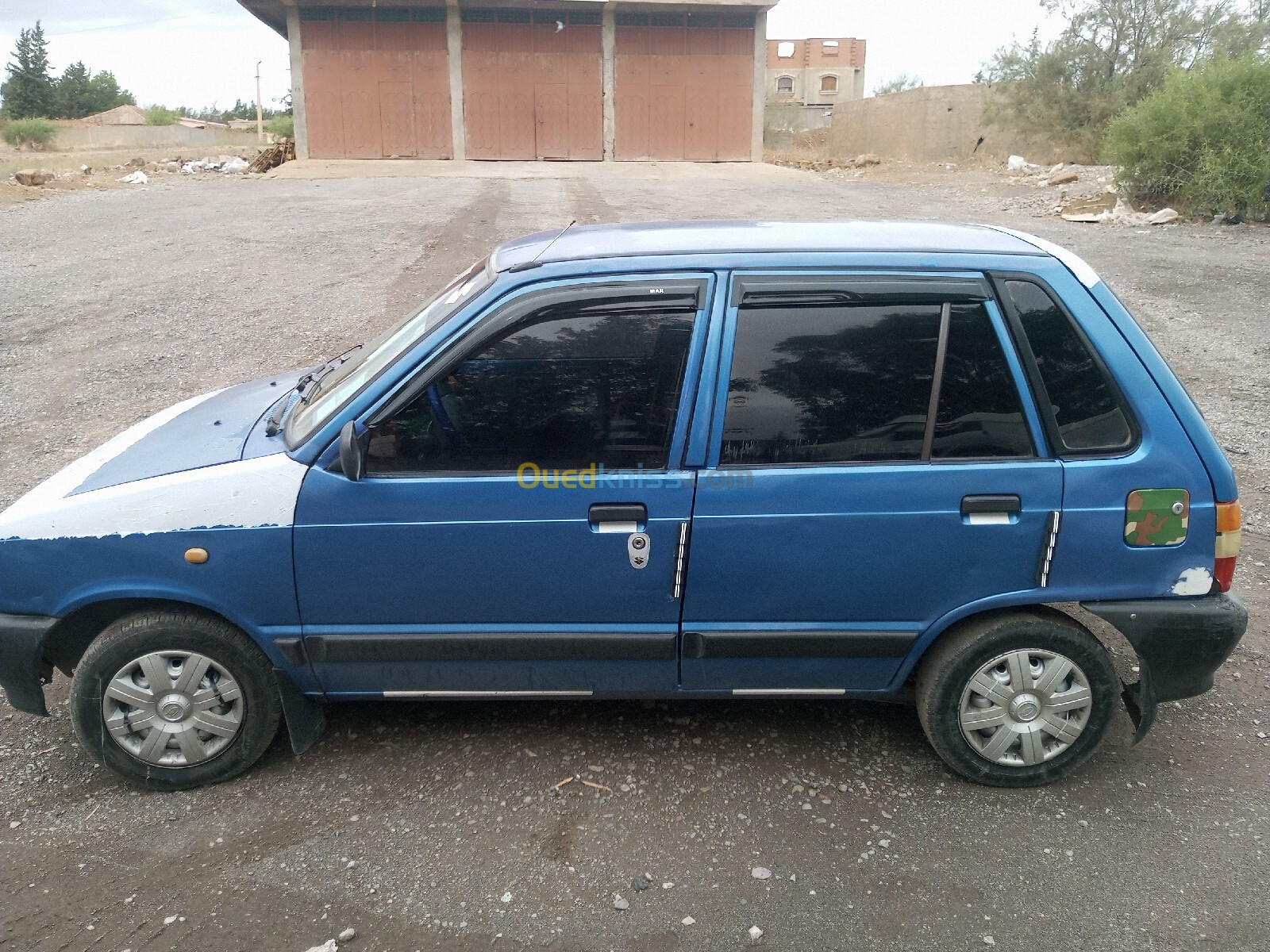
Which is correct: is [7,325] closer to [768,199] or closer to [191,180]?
[768,199]

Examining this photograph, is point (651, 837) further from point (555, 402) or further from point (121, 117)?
point (121, 117)

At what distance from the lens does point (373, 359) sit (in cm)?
349

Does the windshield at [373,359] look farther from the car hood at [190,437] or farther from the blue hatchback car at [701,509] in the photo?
the car hood at [190,437]

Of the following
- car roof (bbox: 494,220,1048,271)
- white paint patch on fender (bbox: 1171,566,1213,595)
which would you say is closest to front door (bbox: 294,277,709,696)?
car roof (bbox: 494,220,1048,271)

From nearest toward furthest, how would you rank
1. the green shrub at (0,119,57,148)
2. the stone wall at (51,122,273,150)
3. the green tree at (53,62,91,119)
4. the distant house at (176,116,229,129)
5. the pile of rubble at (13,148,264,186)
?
the pile of rubble at (13,148,264,186) → the green shrub at (0,119,57,148) → the stone wall at (51,122,273,150) → the distant house at (176,116,229,129) → the green tree at (53,62,91,119)

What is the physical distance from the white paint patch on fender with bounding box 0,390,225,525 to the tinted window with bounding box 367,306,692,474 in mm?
1066

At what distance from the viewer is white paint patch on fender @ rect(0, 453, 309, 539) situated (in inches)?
120

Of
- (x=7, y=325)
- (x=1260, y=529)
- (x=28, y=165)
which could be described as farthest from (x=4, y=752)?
(x=28, y=165)

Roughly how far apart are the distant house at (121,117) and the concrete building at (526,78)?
34.0 m

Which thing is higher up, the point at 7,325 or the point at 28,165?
the point at 28,165

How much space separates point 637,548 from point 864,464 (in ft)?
2.45

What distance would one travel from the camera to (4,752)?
3479mm

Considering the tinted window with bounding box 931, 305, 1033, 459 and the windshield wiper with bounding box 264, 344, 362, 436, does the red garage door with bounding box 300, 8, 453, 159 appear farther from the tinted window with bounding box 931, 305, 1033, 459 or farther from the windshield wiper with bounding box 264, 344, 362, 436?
the tinted window with bounding box 931, 305, 1033, 459

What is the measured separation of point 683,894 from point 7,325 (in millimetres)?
9591
